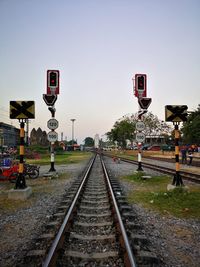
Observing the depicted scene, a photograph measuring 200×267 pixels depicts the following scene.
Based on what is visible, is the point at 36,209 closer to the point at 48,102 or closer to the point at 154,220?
the point at 154,220

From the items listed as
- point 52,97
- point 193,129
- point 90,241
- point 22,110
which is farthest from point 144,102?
point 193,129

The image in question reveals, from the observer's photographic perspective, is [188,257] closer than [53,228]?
Yes

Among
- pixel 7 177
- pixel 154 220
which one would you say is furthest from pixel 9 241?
pixel 7 177

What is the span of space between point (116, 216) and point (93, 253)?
1.59 meters

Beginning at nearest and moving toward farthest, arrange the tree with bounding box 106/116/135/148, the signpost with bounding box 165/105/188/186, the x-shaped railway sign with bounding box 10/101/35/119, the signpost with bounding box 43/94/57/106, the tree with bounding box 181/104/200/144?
1. the x-shaped railway sign with bounding box 10/101/35/119
2. the signpost with bounding box 165/105/188/186
3. the signpost with bounding box 43/94/57/106
4. the tree with bounding box 181/104/200/144
5. the tree with bounding box 106/116/135/148

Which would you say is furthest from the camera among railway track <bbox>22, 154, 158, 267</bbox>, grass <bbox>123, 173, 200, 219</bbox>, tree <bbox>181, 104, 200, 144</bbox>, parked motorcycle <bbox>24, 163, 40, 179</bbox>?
tree <bbox>181, 104, 200, 144</bbox>

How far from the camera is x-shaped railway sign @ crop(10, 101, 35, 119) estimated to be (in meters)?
8.16

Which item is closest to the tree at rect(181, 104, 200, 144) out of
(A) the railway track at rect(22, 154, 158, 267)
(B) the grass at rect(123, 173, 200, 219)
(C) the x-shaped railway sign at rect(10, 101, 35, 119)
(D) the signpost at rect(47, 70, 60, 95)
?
(D) the signpost at rect(47, 70, 60, 95)

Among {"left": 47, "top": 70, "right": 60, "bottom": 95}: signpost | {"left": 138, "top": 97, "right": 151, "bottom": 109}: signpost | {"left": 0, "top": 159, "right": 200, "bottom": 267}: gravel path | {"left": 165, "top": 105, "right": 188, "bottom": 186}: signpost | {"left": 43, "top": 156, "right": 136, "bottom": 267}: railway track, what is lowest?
{"left": 0, "top": 159, "right": 200, "bottom": 267}: gravel path

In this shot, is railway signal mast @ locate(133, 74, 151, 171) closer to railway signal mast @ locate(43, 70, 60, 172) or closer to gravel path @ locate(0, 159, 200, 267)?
railway signal mast @ locate(43, 70, 60, 172)

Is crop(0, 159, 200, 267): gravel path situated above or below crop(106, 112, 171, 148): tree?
below

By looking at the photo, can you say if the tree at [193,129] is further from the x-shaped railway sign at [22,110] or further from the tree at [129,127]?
the x-shaped railway sign at [22,110]

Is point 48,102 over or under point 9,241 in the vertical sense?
over

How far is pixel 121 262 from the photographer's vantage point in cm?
344
